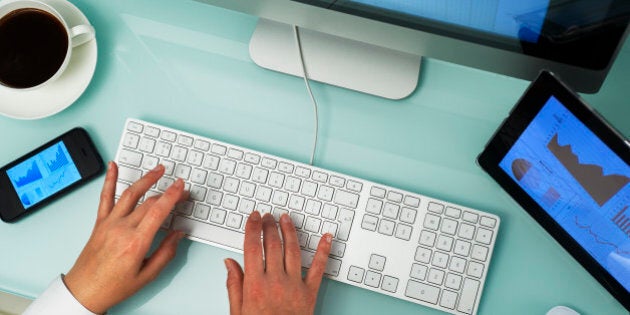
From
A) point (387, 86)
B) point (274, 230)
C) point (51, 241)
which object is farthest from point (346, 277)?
point (51, 241)

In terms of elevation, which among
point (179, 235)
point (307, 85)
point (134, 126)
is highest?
point (307, 85)

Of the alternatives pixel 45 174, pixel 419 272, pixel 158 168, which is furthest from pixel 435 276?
pixel 45 174

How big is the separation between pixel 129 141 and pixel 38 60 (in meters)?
0.14

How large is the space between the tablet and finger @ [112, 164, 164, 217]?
14.6 inches

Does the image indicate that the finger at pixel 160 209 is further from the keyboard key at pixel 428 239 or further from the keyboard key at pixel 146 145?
the keyboard key at pixel 428 239

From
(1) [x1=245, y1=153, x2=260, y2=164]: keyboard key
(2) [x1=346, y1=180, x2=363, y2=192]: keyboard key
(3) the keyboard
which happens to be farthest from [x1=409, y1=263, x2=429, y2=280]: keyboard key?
(1) [x1=245, y1=153, x2=260, y2=164]: keyboard key

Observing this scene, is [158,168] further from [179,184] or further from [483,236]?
[483,236]

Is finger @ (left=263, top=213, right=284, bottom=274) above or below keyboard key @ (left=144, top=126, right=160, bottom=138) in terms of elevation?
below

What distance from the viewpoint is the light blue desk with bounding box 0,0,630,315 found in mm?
682

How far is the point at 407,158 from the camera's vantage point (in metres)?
0.71

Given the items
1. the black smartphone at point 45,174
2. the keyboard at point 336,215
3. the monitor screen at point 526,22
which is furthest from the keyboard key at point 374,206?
the black smartphone at point 45,174

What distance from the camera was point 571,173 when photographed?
59 cm

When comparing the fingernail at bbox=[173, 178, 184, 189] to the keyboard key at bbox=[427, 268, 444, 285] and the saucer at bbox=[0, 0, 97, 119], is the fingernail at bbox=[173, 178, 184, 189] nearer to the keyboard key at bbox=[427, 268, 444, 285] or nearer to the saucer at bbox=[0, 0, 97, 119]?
the saucer at bbox=[0, 0, 97, 119]

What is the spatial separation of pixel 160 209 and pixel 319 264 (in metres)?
0.18
